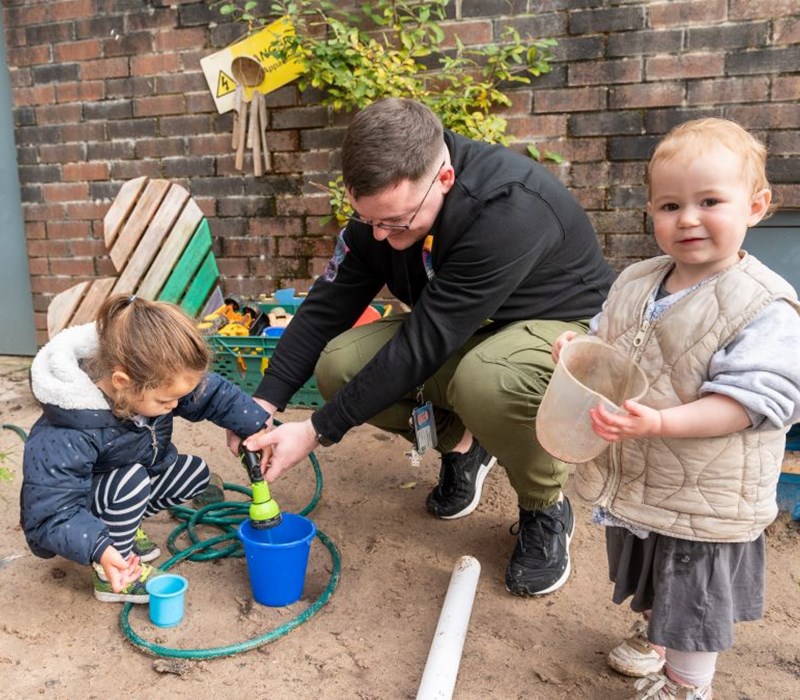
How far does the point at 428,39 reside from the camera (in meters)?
3.60

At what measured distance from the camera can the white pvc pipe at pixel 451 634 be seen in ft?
5.32

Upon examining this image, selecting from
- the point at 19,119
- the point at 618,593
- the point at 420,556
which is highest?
the point at 19,119

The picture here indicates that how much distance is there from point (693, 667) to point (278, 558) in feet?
3.27

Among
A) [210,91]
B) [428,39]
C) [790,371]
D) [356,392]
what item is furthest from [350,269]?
[210,91]

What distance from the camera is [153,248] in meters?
4.02

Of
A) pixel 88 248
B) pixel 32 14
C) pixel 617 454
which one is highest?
pixel 32 14

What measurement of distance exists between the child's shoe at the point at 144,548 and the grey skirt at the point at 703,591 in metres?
1.48

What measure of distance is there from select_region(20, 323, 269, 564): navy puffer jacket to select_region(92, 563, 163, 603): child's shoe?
152 millimetres

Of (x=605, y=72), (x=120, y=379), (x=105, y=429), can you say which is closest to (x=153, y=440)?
(x=105, y=429)

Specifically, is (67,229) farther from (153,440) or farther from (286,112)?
(153,440)

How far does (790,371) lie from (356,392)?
1071 millimetres

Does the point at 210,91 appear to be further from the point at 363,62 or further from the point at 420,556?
the point at 420,556

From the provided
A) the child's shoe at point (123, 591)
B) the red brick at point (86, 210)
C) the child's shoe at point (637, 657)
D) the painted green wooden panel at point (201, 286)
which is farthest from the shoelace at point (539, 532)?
the red brick at point (86, 210)

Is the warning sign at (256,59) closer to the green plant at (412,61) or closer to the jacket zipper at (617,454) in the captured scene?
the green plant at (412,61)
